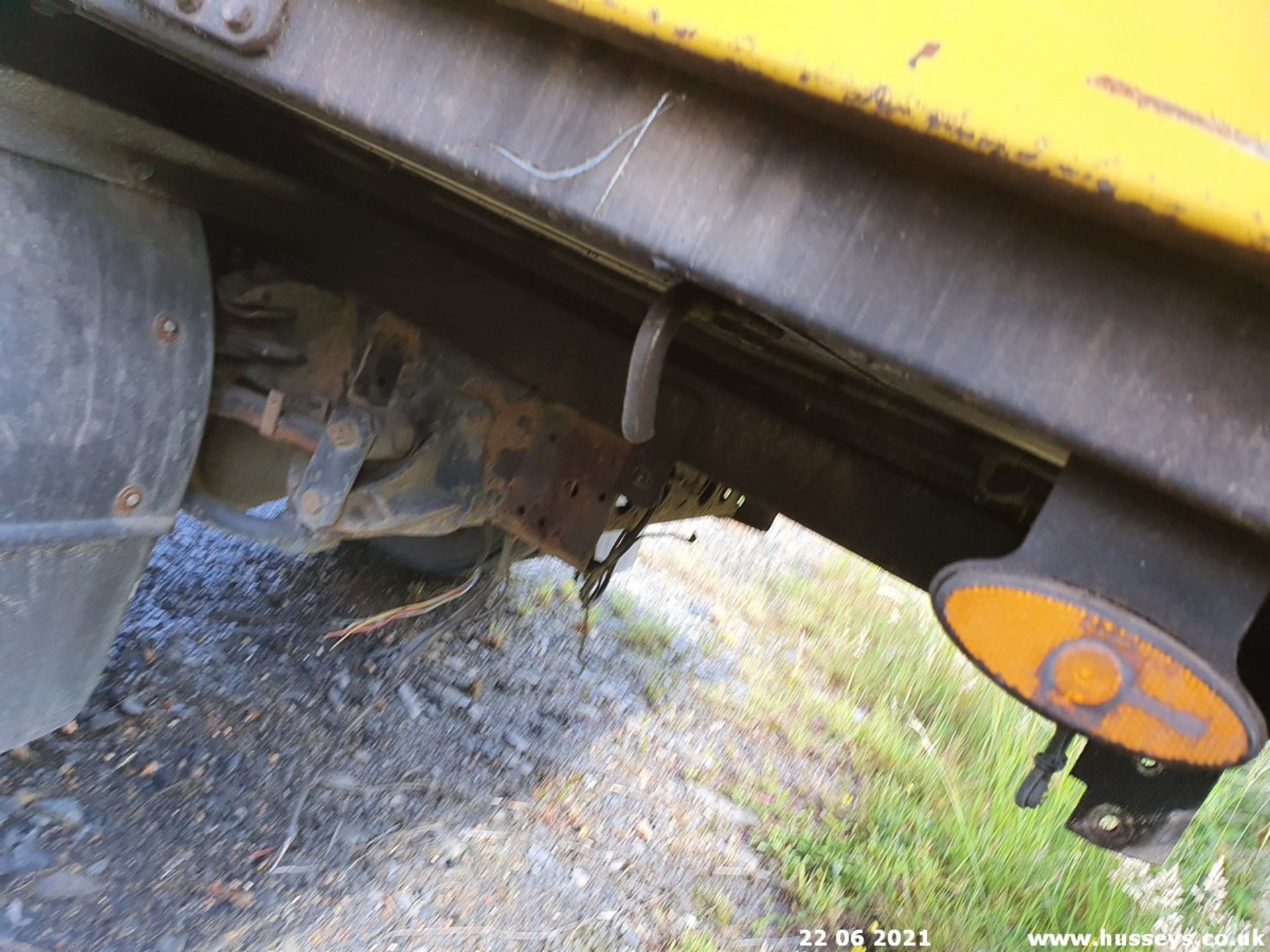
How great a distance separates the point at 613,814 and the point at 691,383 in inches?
49.6

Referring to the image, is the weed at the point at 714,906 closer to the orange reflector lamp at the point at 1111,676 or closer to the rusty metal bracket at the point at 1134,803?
the rusty metal bracket at the point at 1134,803

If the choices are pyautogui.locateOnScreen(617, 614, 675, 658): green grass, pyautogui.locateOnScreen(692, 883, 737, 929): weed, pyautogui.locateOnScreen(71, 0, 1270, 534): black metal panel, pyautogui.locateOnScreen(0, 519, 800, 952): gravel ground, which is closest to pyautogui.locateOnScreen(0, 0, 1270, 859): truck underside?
pyautogui.locateOnScreen(71, 0, 1270, 534): black metal panel

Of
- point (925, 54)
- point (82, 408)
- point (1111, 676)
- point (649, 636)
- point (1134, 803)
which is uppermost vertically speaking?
point (925, 54)

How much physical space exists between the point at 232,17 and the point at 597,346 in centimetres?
61

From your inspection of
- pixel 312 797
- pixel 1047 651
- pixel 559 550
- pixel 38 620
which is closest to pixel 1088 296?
pixel 1047 651

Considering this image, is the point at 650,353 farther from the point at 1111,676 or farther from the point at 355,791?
the point at 355,791

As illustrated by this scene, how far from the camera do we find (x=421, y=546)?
210cm

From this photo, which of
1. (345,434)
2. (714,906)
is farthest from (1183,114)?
(714,906)

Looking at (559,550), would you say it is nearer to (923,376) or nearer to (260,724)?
(923,376)

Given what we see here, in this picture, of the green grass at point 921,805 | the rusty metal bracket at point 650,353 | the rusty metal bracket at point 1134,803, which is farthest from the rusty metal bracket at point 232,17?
the green grass at point 921,805

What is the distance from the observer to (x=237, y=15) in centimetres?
59

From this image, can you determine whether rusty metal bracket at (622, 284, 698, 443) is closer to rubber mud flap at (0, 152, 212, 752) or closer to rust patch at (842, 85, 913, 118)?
rust patch at (842, 85, 913, 118)

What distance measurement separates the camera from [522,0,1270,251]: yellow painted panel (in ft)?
1.25

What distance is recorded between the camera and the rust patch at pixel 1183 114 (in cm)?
38
